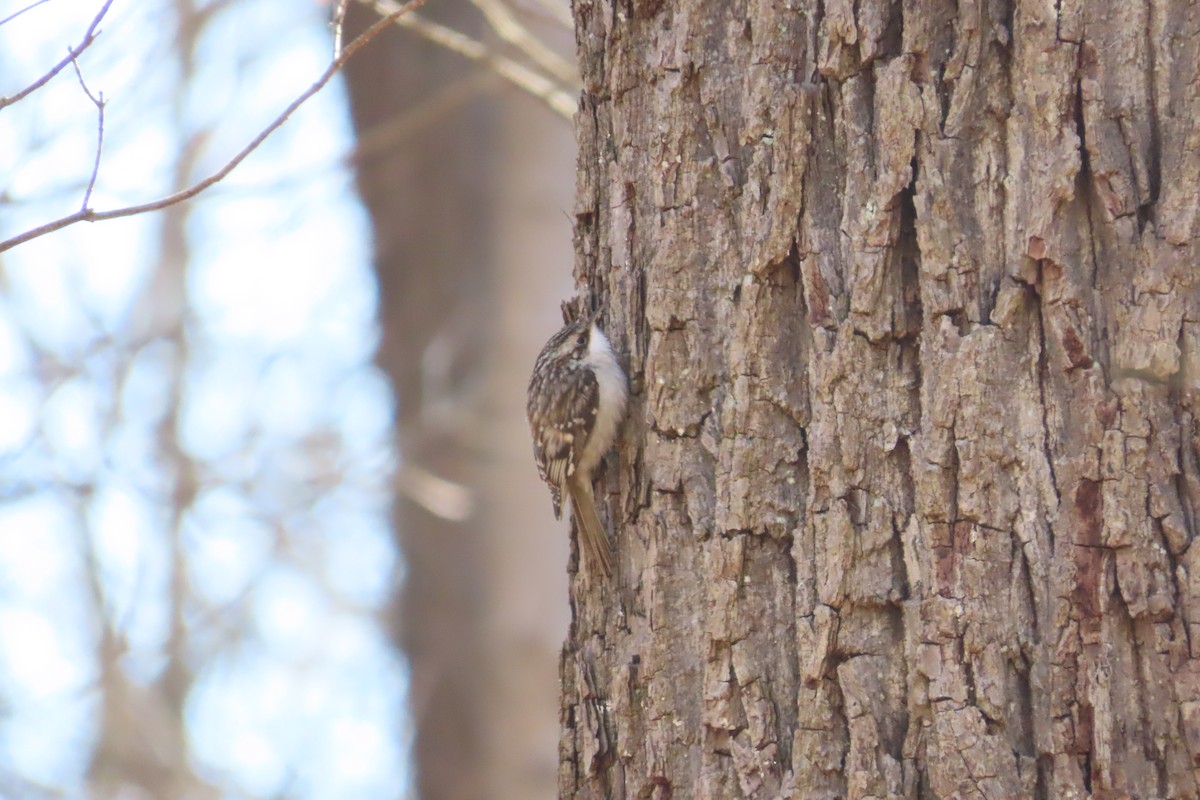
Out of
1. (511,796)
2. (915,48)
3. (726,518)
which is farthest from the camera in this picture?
(511,796)

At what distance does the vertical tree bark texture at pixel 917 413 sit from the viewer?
1573 millimetres

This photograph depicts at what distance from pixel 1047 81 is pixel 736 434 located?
0.66 metres

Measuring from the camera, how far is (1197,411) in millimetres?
1562

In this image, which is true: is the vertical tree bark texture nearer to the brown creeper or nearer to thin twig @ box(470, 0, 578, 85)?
the brown creeper

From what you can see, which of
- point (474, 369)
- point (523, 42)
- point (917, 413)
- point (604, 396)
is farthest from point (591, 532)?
point (474, 369)

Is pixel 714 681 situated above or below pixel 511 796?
below

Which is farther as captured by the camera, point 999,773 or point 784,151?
point 784,151

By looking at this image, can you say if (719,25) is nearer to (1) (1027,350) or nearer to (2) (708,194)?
(2) (708,194)

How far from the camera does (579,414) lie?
2.70 metres

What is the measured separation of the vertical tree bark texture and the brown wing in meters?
0.61

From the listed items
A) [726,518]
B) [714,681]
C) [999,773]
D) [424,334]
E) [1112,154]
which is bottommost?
[999,773]

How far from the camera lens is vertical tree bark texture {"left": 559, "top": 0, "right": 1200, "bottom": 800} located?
1.57 m

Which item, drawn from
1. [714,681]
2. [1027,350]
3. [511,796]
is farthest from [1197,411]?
[511,796]

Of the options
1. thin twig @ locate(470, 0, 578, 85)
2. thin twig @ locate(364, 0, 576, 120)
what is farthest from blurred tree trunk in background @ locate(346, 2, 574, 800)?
thin twig @ locate(364, 0, 576, 120)
